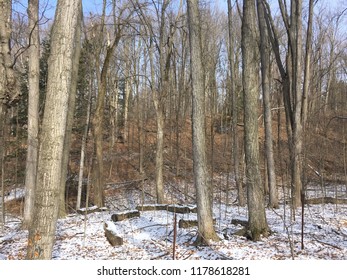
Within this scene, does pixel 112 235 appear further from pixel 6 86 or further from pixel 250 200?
pixel 6 86

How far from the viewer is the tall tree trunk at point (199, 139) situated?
6.62m

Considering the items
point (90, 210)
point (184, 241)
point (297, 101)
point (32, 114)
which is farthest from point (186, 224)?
point (297, 101)

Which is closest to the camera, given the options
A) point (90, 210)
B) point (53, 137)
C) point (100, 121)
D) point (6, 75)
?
point (53, 137)

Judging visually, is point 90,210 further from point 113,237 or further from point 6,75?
point 6,75

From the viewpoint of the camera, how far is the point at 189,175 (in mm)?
19109

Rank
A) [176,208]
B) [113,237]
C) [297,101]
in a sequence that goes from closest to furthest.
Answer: [113,237] < [176,208] < [297,101]

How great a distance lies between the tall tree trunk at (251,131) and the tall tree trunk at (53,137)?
465cm

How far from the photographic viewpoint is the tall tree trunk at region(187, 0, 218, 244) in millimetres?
6625

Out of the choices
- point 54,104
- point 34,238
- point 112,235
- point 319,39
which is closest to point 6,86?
point 54,104

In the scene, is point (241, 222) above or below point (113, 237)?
above

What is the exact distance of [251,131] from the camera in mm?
7176

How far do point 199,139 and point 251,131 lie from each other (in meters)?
1.34

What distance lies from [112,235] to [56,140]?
438cm

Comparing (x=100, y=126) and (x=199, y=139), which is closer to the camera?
(x=199, y=139)
